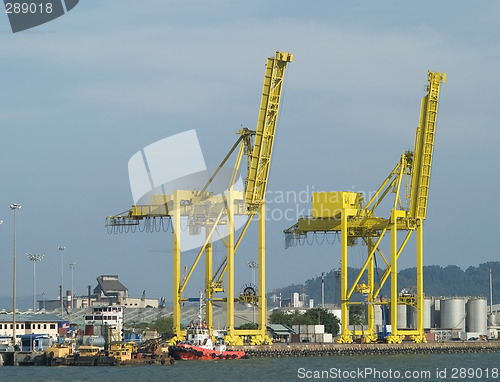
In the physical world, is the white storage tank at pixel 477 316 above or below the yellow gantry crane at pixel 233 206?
below

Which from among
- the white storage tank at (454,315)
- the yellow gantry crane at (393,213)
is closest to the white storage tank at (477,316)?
the white storage tank at (454,315)

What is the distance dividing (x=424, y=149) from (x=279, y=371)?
28.2 m

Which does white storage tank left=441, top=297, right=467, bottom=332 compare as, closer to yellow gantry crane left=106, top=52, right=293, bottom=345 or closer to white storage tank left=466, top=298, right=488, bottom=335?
white storage tank left=466, top=298, right=488, bottom=335

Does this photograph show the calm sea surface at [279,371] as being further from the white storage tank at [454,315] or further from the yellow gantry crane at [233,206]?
the white storage tank at [454,315]

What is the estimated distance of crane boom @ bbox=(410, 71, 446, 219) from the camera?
86188 millimetres

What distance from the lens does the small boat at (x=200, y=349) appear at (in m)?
76.1

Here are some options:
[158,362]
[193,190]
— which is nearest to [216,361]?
[158,362]

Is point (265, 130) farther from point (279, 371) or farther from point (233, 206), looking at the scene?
point (279, 371)

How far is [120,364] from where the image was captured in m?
71.2

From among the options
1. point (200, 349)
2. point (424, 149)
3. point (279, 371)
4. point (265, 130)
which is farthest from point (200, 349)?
point (424, 149)

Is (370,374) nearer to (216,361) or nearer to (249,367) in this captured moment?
(249,367)

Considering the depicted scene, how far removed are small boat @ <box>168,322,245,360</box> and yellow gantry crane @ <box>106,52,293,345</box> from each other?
230 centimetres

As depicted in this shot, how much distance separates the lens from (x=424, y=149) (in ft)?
283

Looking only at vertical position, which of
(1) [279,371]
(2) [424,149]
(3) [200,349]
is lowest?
(1) [279,371]
